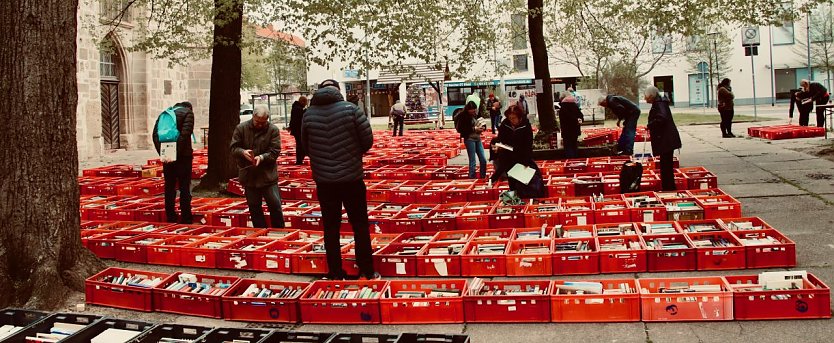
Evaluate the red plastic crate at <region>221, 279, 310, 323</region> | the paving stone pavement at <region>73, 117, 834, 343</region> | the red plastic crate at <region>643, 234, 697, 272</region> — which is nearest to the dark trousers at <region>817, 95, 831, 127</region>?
the paving stone pavement at <region>73, 117, 834, 343</region>

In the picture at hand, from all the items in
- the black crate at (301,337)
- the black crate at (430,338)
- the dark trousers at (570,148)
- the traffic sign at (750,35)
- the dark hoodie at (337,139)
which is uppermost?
the traffic sign at (750,35)

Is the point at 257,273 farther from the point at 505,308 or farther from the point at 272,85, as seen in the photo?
the point at 272,85

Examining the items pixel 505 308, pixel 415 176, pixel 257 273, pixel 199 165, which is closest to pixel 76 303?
pixel 257 273

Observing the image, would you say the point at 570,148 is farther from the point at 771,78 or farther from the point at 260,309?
the point at 771,78

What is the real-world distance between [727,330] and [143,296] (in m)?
4.51

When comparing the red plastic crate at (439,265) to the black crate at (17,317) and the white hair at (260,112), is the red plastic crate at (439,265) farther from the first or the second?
the black crate at (17,317)

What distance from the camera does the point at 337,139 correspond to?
23.0 ft

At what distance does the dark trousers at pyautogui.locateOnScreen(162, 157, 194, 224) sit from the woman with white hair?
6014 millimetres

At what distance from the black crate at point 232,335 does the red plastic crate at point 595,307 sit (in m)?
2.14

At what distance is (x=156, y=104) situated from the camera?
3256cm

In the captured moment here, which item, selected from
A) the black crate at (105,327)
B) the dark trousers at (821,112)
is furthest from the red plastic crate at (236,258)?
the dark trousers at (821,112)

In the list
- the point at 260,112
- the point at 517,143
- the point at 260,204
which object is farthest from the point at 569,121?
the point at 260,112

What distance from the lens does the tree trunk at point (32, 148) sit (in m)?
6.84

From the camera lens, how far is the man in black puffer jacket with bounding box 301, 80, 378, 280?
702cm
